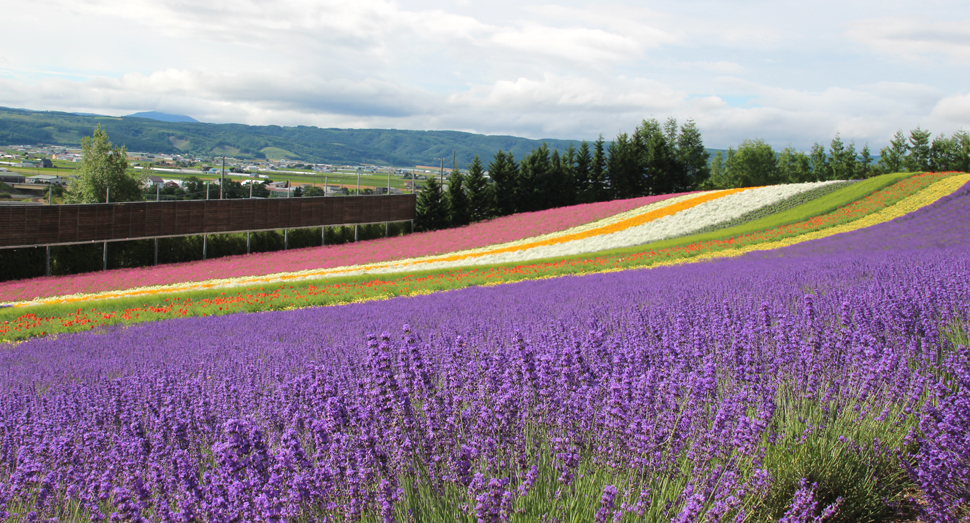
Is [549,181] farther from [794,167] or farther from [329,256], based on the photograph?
[794,167]

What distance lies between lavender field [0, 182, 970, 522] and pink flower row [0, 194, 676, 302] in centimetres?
2290

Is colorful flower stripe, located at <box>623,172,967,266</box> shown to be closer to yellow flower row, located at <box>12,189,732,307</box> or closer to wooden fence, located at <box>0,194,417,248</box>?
yellow flower row, located at <box>12,189,732,307</box>

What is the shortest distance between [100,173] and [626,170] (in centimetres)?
5019

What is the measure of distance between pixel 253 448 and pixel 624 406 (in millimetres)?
2036

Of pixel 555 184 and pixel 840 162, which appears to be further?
pixel 840 162

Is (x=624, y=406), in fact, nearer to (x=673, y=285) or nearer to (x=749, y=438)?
(x=749, y=438)

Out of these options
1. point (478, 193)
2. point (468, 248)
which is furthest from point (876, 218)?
point (478, 193)

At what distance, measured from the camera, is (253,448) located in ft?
9.85

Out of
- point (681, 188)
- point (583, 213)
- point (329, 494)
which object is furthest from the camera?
point (681, 188)

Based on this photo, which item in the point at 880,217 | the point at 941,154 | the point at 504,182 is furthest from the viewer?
the point at 941,154

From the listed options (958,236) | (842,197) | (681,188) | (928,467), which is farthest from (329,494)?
(681,188)

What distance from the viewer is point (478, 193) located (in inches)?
1889

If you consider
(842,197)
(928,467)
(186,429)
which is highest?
(842,197)

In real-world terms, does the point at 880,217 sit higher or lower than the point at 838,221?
higher
